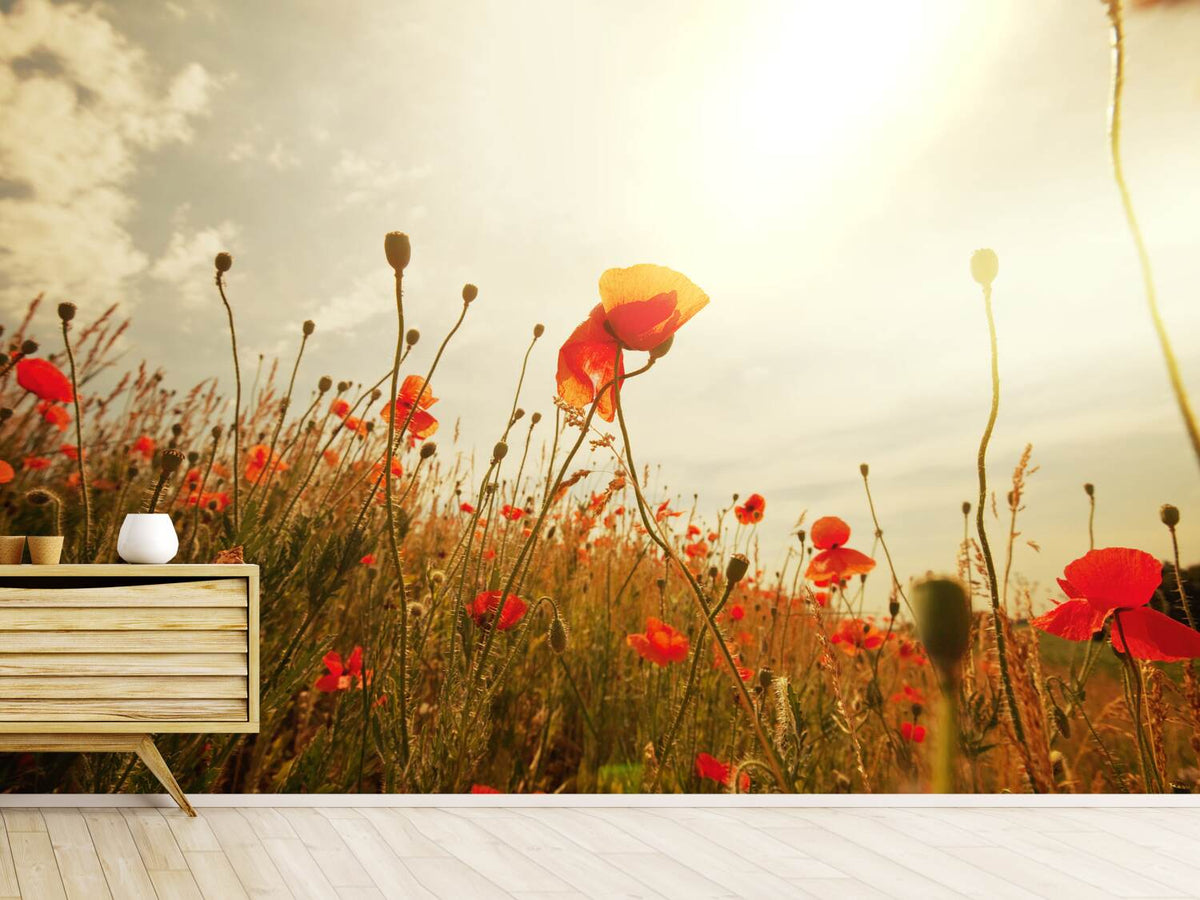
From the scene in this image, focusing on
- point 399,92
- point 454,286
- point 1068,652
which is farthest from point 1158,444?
point 399,92

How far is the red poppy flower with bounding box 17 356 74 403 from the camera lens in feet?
6.23

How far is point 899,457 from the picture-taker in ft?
7.72

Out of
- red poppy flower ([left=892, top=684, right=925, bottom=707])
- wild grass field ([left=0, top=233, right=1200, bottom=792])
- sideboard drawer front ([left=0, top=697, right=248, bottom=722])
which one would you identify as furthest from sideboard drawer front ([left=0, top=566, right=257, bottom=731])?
red poppy flower ([left=892, top=684, right=925, bottom=707])

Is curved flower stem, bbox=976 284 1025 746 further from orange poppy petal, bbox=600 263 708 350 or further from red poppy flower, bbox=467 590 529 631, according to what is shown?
red poppy flower, bbox=467 590 529 631

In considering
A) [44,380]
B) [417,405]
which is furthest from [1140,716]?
[44,380]

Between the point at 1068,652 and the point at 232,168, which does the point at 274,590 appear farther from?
the point at 1068,652

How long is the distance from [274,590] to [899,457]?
5.01 ft

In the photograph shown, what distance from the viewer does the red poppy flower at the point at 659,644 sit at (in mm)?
1984

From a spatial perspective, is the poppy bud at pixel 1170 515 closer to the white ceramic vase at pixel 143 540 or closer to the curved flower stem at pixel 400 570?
the curved flower stem at pixel 400 570

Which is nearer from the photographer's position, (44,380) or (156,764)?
(156,764)

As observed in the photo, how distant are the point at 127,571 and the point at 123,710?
0.87 feet

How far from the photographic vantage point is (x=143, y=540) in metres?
1.83

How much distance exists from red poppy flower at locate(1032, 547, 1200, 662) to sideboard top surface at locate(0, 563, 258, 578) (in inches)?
64.1

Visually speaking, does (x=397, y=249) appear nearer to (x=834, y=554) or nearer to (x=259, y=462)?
(x=259, y=462)
